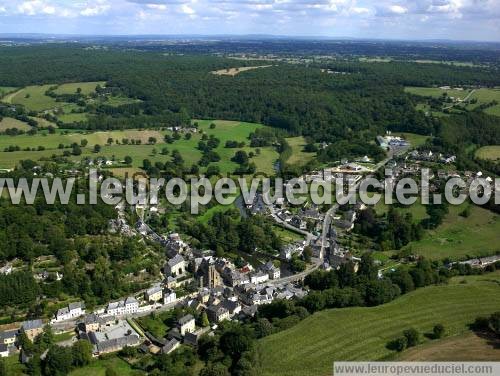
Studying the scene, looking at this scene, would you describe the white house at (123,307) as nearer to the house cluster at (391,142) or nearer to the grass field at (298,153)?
the grass field at (298,153)

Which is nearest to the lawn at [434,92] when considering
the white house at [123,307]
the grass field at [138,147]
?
the grass field at [138,147]

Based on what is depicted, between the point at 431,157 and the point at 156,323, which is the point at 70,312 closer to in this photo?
the point at 156,323

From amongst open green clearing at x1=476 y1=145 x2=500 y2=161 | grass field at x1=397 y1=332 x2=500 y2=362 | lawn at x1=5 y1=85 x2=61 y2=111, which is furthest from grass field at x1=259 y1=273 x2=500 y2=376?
lawn at x1=5 y1=85 x2=61 y2=111

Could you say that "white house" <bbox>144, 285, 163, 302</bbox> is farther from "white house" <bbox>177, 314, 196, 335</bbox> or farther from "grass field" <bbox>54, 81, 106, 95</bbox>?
"grass field" <bbox>54, 81, 106, 95</bbox>

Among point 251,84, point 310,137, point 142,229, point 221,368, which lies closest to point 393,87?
point 251,84

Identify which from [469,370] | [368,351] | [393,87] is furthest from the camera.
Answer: [393,87]

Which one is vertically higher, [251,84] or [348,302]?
[251,84]

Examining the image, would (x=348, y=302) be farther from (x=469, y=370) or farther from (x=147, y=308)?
(x=147, y=308)
